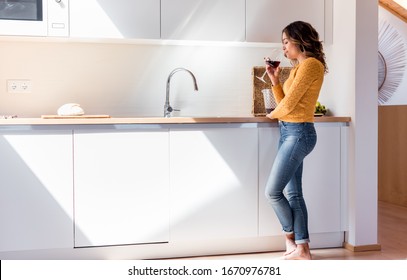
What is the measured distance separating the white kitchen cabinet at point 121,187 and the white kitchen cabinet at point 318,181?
2.03ft

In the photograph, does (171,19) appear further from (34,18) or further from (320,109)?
(320,109)

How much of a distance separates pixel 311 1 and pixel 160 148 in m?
1.49

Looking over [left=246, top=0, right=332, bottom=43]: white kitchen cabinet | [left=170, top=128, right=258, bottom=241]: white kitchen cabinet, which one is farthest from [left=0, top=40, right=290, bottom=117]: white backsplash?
[left=170, top=128, right=258, bottom=241]: white kitchen cabinet

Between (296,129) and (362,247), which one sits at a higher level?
(296,129)

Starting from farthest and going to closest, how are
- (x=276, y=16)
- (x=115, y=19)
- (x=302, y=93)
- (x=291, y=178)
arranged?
(x=276, y=16)
(x=115, y=19)
(x=291, y=178)
(x=302, y=93)

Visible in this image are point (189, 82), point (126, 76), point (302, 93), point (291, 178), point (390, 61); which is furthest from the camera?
point (390, 61)

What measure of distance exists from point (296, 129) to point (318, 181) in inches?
21.1

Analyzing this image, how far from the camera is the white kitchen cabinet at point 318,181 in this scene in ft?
11.1

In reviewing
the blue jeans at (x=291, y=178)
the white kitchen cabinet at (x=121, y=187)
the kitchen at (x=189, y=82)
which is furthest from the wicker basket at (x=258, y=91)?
the white kitchen cabinet at (x=121, y=187)

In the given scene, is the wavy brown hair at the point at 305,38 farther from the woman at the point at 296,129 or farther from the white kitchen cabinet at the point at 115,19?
the white kitchen cabinet at the point at 115,19

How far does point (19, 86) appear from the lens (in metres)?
3.62

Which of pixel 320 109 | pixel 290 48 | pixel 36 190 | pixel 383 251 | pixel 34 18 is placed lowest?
pixel 383 251

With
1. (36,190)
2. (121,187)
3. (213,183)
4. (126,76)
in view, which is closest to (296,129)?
(213,183)
